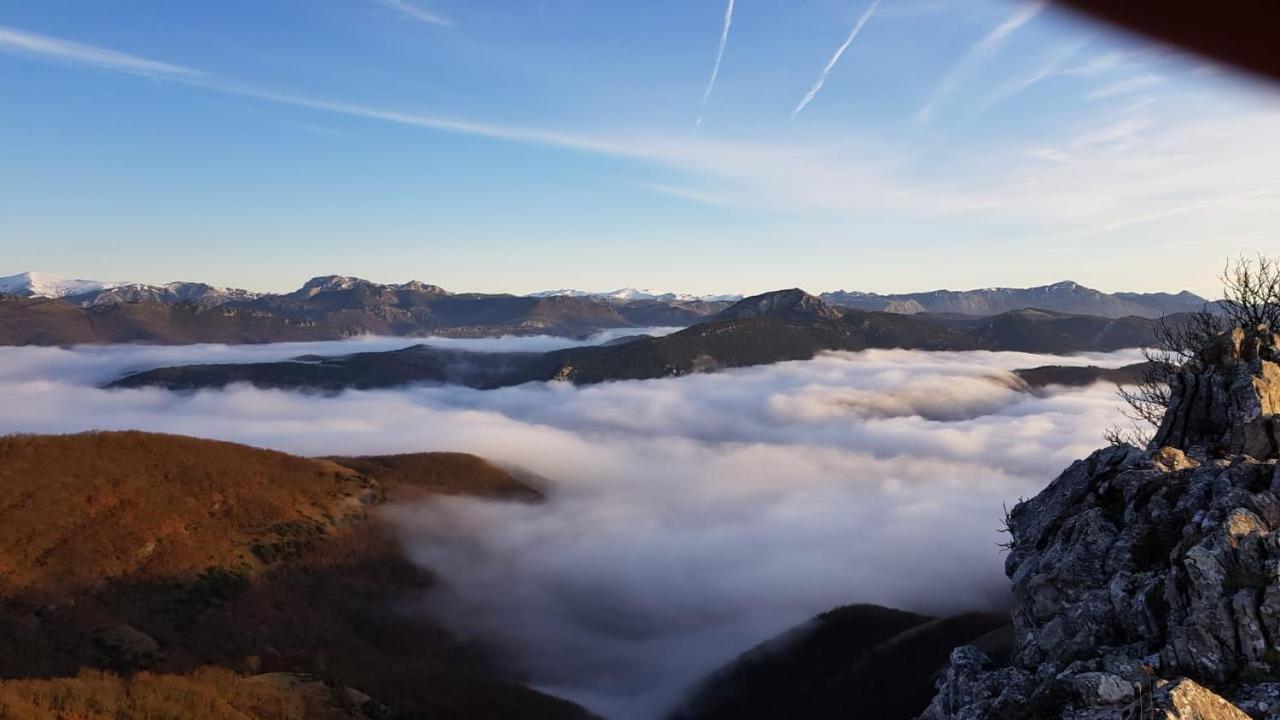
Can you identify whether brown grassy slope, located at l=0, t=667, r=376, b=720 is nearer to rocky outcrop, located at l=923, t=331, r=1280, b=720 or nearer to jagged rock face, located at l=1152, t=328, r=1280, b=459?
rocky outcrop, located at l=923, t=331, r=1280, b=720

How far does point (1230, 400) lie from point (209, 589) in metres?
166

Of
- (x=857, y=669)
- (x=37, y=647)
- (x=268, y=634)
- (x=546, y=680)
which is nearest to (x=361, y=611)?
(x=268, y=634)

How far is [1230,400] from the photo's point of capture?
2775cm

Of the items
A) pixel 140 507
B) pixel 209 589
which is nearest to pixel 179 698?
pixel 209 589

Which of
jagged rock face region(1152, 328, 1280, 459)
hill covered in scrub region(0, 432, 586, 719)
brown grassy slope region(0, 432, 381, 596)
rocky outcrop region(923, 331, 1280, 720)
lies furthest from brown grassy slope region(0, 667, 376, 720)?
jagged rock face region(1152, 328, 1280, 459)

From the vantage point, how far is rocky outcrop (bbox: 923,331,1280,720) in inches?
606

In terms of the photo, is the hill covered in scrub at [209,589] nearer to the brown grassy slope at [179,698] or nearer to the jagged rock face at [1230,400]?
the brown grassy slope at [179,698]

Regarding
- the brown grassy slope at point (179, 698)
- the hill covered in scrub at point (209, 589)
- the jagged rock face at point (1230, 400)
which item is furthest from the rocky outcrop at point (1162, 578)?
the hill covered in scrub at point (209, 589)

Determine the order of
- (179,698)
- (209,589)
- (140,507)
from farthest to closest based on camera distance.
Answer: (140,507), (209,589), (179,698)

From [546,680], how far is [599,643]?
30702mm

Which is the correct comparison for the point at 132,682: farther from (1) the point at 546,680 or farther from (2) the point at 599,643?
(2) the point at 599,643

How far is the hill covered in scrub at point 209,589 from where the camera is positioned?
10819 cm

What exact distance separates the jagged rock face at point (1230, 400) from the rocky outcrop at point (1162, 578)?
0.06 meters

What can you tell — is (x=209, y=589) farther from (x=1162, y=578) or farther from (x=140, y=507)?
(x=1162, y=578)
